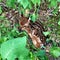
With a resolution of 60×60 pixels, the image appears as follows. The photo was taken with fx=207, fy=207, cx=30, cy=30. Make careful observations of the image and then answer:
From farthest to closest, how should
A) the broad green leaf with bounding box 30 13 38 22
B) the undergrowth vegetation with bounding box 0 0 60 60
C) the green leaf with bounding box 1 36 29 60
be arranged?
the broad green leaf with bounding box 30 13 38 22 → the undergrowth vegetation with bounding box 0 0 60 60 → the green leaf with bounding box 1 36 29 60

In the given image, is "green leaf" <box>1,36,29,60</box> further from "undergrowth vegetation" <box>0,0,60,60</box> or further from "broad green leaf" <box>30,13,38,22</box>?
"broad green leaf" <box>30,13,38,22</box>

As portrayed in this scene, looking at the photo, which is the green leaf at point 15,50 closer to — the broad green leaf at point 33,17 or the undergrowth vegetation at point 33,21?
the undergrowth vegetation at point 33,21

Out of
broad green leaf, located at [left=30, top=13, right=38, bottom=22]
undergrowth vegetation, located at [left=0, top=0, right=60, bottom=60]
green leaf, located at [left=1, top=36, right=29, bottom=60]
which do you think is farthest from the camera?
broad green leaf, located at [left=30, top=13, right=38, bottom=22]

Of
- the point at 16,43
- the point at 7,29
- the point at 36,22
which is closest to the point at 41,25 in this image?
the point at 36,22

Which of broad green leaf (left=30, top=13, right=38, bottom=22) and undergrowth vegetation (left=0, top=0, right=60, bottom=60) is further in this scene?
broad green leaf (left=30, top=13, right=38, bottom=22)

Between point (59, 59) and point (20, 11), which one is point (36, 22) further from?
point (59, 59)

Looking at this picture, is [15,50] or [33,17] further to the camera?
[33,17]

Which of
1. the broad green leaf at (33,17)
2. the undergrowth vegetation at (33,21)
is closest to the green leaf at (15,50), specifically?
the undergrowth vegetation at (33,21)

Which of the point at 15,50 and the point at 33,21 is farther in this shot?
the point at 33,21

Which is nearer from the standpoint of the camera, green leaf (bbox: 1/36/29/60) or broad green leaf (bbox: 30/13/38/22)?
green leaf (bbox: 1/36/29/60)

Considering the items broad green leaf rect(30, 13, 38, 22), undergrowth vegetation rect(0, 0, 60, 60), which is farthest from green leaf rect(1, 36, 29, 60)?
broad green leaf rect(30, 13, 38, 22)

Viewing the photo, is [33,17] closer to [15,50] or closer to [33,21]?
[33,21]

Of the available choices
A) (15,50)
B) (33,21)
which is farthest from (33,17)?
(15,50)

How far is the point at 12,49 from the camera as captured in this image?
3.86 ft
